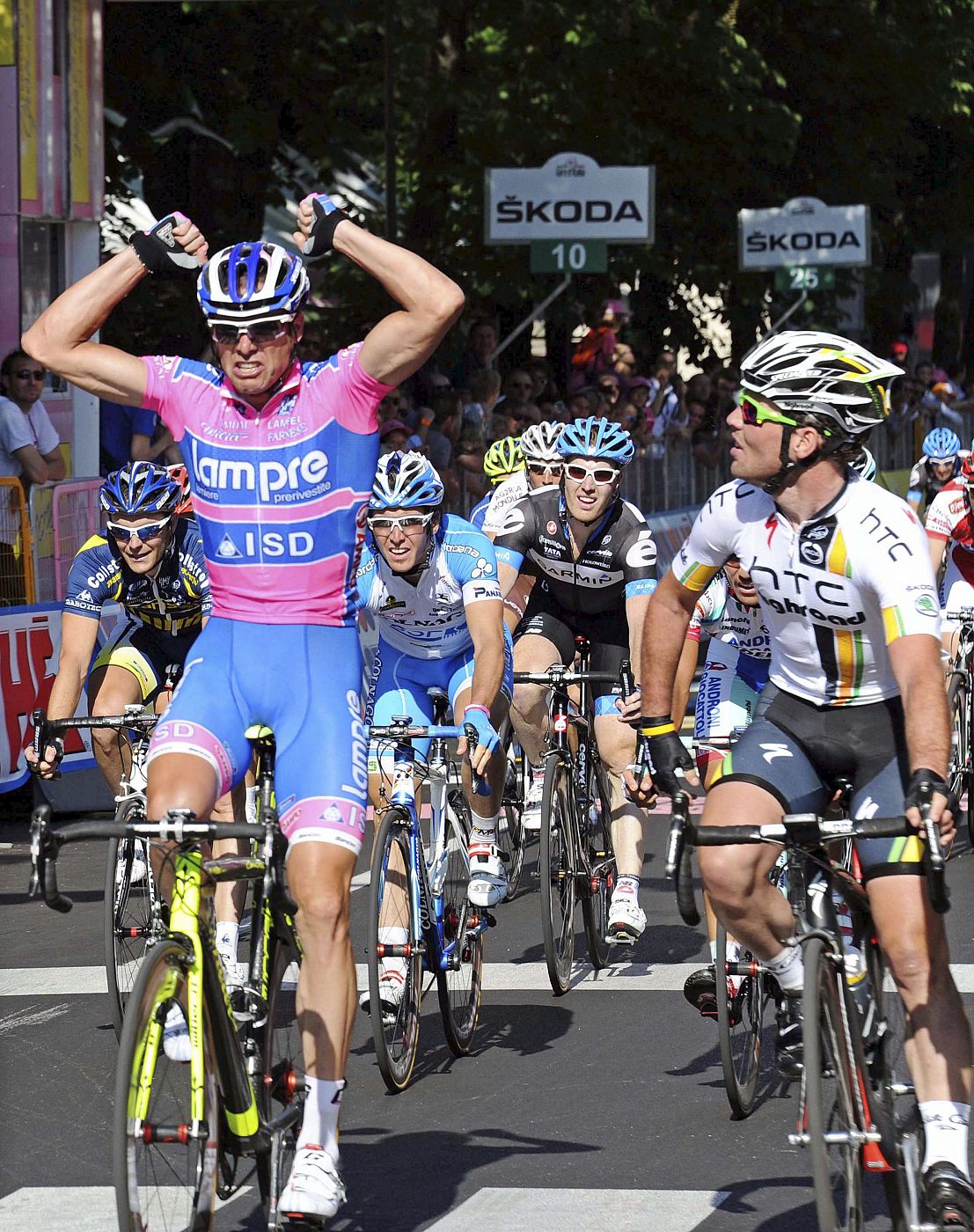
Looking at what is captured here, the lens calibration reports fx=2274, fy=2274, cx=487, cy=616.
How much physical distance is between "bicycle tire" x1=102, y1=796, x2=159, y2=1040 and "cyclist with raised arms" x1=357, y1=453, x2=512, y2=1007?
0.84m

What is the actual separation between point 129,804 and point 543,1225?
2.93m

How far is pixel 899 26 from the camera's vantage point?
1207 inches

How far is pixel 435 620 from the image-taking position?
8.41 m

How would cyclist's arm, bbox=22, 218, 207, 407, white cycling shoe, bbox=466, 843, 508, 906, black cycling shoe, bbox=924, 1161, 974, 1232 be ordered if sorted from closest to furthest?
black cycling shoe, bbox=924, 1161, 974, 1232, cyclist's arm, bbox=22, 218, 207, 407, white cycling shoe, bbox=466, 843, 508, 906

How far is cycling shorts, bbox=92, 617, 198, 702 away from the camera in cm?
878

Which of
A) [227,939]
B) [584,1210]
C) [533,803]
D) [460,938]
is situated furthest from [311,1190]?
[533,803]

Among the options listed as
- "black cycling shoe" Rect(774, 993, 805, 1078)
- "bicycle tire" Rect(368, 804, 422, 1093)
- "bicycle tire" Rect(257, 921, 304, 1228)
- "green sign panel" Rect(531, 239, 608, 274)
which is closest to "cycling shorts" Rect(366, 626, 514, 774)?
"bicycle tire" Rect(368, 804, 422, 1093)

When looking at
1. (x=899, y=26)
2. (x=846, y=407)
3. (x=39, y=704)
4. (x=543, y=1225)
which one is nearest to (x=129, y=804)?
(x=543, y=1225)

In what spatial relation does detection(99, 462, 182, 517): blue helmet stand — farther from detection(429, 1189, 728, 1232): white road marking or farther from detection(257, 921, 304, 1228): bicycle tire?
detection(429, 1189, 728, 1232): white road marking

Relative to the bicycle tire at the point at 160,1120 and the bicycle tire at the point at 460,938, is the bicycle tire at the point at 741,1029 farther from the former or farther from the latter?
the bicycle tire at the point at 160,1120

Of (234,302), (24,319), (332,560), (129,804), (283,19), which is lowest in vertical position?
(129,804)

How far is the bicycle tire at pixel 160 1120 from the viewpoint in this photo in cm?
459

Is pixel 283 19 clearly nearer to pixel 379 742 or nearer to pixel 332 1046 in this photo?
pixel 379 742

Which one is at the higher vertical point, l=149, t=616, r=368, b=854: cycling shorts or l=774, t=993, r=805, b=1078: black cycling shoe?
l=149, t=616, r=368, b=854: cycling shorts
